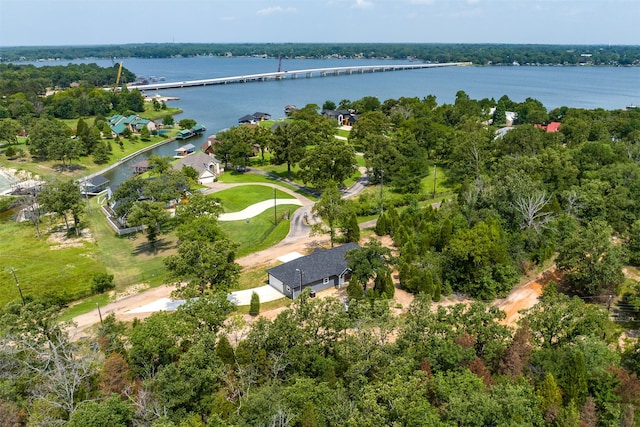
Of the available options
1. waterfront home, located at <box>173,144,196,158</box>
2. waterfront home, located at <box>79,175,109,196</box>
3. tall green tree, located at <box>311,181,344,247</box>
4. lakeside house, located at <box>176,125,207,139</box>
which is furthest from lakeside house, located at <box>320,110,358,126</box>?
tall green tree, located at <box>311,181,344,247</box>

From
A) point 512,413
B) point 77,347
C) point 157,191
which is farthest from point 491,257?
point 157,191

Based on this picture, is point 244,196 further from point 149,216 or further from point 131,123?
point 131,123

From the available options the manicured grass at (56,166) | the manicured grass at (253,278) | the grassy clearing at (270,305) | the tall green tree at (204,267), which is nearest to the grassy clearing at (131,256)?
the manicured grass at (253,278)

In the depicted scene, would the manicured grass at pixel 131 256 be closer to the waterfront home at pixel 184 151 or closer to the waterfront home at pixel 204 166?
the waterfront home at pixel 204 166

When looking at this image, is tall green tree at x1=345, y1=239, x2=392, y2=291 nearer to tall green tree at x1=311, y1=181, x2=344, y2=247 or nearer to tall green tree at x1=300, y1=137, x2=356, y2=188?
tall green tree at x1=311, y1=181, x2=344, y2=247

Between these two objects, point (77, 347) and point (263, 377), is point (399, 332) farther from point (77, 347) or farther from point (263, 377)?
point (77, 347)

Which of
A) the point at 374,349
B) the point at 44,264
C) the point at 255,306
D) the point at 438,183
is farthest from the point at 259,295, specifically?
the point at 438,183
